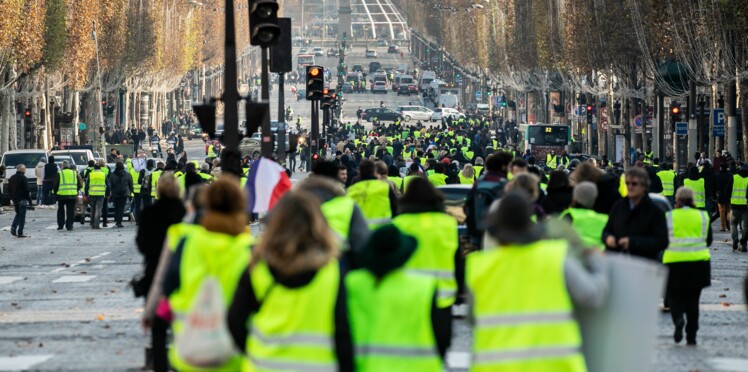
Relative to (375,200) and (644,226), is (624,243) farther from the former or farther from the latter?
(375,200)

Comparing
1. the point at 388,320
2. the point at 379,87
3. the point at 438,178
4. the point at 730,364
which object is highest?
the point at 379,87

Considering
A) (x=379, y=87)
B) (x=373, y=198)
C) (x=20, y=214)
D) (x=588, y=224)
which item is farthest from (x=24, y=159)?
(x=379, y=87)

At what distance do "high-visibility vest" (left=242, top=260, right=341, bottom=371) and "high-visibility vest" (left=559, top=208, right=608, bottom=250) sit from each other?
691 cm

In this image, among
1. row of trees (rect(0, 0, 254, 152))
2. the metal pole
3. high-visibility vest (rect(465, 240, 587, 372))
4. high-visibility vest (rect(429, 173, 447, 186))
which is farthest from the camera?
row of trees (rect(0, 0, 254, 152))

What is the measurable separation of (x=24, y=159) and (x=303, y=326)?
153 feet

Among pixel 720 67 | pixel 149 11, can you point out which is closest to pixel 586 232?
pixel 720 67

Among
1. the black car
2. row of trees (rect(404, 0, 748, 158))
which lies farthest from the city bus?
the black car

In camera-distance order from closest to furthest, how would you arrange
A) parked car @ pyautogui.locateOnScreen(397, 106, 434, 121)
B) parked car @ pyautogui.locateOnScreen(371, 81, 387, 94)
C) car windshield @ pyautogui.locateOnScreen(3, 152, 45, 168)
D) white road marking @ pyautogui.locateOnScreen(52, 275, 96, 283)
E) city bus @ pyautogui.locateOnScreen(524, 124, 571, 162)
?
white road marking @ pyautogui.locateOnScreen(52, 275, 96, 283), car windshield @ pyautogui.locateOnScreen(3, 152, 45, 168), city bus @ pyautogui.locateOnScreen(524, 124, 571, 162), parked car @ pyautogui.locateOnScreen(397, 106, 434, 121), parked car @ pyautogui.locateOnScreen(371, 81, 387, 94)

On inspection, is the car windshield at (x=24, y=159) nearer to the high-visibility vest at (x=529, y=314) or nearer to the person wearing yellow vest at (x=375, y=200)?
the person wearing yellow vest at (x=375, y=200)

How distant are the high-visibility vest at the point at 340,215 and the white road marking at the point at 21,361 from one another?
416 centimetres

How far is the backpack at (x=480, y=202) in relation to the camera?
17.3 meters

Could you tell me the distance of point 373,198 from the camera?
55.2 feet

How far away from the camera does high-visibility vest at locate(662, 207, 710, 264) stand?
55.9 ft

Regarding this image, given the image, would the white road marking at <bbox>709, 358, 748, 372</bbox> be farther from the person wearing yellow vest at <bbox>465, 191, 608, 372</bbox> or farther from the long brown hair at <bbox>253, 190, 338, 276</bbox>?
the long brown hair at <bbox>253, 190, 338, 276</bbox>
